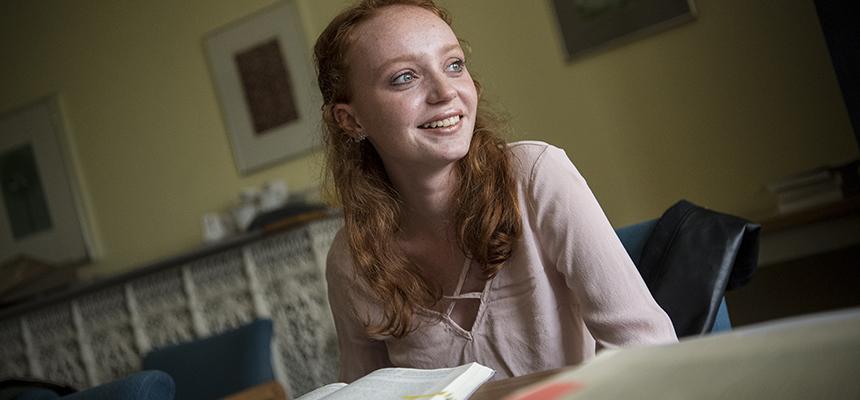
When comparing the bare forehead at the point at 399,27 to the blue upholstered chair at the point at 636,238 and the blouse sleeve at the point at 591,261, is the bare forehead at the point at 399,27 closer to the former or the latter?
the blouse sleeve at the point at 591,261

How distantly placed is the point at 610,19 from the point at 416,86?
2.88m

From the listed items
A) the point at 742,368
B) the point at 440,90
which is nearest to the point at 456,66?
A: the point at 440,90

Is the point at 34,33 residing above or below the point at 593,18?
above

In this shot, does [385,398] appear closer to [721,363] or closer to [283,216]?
[721,363]

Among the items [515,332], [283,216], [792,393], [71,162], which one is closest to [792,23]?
[283,216]

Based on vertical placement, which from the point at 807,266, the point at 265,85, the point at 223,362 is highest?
the point at 265,85

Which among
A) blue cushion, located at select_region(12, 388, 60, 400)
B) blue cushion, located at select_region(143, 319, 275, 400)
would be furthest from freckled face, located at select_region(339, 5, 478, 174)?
blue cushion, located at select_region(143, 319, 275, 400)

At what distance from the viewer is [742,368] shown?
0.53 m

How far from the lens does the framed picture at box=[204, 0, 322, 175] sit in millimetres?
4789

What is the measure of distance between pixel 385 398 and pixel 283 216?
139 inches

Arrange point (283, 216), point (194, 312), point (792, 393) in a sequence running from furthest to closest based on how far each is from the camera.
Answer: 1. point (194, 312)
2. point (283, 216)
3. point (792, 393)

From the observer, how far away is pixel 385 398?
0.88m

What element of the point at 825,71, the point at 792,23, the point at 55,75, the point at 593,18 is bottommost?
the point at 825,71

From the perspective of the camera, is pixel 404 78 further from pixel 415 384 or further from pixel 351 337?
pixel 415 384
